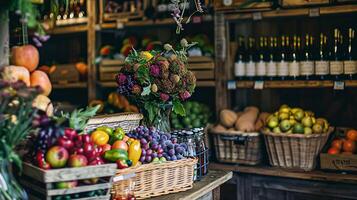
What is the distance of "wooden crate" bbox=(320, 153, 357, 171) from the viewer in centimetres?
278

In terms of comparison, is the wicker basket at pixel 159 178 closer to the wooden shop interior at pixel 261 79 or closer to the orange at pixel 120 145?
the orange at pixel 120 145

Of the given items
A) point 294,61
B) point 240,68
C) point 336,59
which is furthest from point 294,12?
point 240,68

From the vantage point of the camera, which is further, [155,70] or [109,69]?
[109,69]

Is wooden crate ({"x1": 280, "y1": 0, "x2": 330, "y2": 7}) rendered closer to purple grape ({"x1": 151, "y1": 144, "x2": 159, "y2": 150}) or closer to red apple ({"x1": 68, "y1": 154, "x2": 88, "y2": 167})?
purple grape ({"x1": 151, "y1": 144, "x2": 159, "y2": 150})

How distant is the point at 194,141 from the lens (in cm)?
217

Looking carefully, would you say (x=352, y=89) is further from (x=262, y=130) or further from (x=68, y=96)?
(x=68, y=96)

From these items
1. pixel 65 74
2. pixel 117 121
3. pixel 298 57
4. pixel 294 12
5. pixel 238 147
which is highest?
pixel 294 12

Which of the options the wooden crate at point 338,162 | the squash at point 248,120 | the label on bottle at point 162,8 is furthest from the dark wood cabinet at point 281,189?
the label on bottle at point 162,8

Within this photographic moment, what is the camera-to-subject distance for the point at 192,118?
349 cm

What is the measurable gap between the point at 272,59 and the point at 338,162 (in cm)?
96

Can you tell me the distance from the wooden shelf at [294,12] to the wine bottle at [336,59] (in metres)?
0.22

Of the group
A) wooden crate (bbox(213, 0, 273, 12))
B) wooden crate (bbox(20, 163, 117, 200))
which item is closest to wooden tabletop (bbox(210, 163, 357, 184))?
wooden crate (bbox(213, 0, 273, 12))

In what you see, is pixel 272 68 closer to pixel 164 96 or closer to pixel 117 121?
pixel 164 96

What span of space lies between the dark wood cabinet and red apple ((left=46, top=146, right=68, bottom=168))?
1.88m
